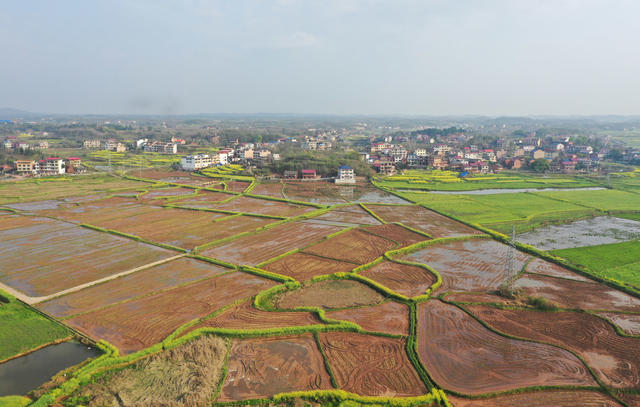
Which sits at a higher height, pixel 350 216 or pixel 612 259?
pixel 350 216

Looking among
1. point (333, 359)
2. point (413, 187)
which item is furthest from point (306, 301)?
point (413, 187)

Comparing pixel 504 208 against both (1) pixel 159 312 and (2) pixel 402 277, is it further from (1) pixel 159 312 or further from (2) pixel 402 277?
(1) pixel 159 312

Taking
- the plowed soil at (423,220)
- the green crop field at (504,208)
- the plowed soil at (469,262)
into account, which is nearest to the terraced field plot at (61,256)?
the plowed soil at (469,262)

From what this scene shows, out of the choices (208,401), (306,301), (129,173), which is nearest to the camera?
(208,401)

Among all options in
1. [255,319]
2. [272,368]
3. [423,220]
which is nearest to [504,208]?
[423,220]

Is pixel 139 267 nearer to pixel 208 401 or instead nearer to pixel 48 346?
pixel 48 346

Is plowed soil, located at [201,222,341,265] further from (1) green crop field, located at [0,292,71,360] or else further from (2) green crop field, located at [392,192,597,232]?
(2) green crop field, located at [392,192,597,232]
